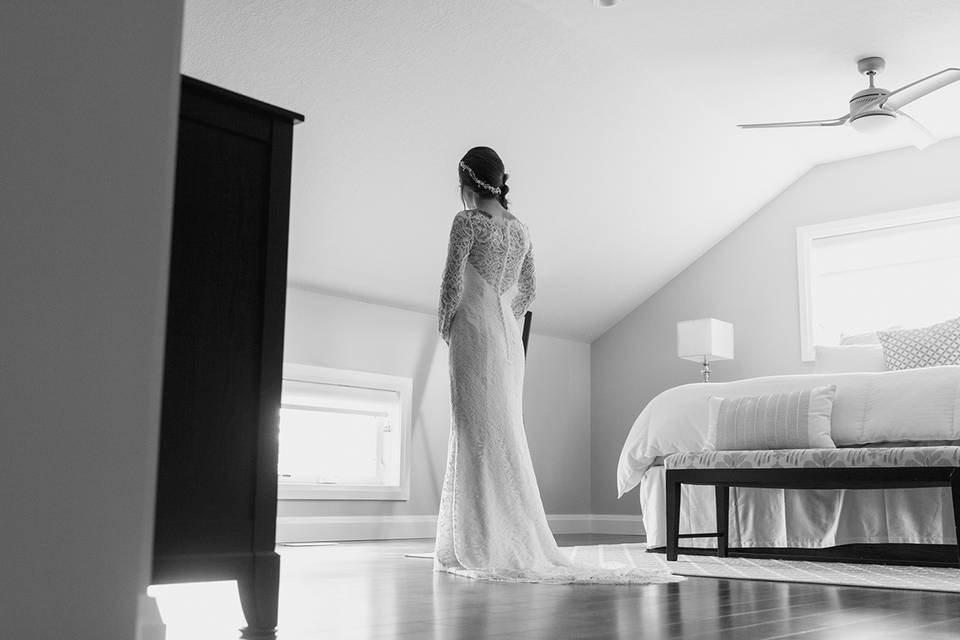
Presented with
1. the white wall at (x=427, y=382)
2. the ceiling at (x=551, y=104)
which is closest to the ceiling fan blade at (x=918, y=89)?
the ceiling at (x=551, y=104)

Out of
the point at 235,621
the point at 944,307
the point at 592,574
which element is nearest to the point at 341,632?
the point at 235,621

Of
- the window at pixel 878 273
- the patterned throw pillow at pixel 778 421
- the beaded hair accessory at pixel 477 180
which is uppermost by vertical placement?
the window at pixel 878 273

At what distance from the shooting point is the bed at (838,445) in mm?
3893

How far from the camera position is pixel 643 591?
2539 millimetres

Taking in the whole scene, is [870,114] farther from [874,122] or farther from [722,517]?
[722,517]

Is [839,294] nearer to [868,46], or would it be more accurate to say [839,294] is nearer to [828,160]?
[828,160]

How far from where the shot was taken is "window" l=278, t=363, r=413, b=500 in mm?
5621

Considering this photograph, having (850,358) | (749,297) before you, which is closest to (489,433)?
(850,358)

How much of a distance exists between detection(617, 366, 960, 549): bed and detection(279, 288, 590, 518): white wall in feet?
5.93

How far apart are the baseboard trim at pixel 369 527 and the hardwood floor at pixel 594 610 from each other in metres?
2.37

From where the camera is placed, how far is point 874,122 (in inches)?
184

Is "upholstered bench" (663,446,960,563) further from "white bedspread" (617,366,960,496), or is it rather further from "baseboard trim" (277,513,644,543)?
"baseboard trim" (277,513,644,543)

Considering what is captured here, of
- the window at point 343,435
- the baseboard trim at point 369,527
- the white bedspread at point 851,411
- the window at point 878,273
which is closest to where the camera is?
the white bedspread at point 851,411

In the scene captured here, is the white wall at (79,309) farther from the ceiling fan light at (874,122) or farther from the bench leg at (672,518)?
the ceiling fan light at (874,122)
